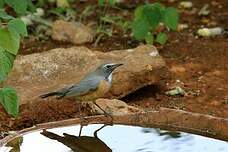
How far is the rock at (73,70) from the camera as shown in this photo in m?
5.14

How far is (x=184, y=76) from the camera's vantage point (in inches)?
233

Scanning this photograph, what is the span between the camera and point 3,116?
4.83 m

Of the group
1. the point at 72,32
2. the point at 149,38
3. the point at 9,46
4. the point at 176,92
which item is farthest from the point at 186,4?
the point at 9,46

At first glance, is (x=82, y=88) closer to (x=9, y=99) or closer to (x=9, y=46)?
(x=9, y=99)

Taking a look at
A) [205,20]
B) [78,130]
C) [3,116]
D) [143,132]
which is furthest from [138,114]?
[205,20]

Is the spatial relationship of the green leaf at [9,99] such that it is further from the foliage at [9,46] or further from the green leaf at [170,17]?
the green leaf at [170,17]

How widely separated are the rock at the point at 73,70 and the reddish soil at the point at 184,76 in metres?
0.17

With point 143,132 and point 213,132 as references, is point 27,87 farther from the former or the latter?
point 213,132

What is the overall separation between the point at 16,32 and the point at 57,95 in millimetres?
1003

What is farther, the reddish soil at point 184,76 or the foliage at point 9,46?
the reddish soil at point 184,76

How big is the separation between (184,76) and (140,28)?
26.5 inches

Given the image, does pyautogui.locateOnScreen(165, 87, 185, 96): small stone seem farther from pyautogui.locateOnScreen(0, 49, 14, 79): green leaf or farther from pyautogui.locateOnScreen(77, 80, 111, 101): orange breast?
pyautogui.locateOnScreen(0, 49, 14, 79): green leaf

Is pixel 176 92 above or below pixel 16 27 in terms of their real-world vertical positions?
below

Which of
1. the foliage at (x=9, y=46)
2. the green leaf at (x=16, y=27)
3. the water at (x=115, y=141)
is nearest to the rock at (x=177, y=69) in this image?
the water at (x=115, y=141)
